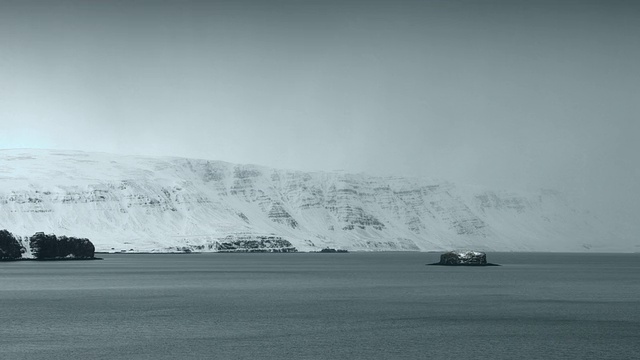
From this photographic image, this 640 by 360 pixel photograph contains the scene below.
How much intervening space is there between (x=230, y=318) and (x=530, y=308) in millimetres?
34027

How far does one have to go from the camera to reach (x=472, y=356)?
6431 centimetres

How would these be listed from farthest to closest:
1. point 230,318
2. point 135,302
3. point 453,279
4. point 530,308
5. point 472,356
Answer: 1. point 453,279
2. point 135,302
3. point 530,308
4. point 230,318
5. point 472,356

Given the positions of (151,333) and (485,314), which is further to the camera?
(485,314)

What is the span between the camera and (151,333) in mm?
76250

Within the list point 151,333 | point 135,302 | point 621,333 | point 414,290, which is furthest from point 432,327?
point 414,290

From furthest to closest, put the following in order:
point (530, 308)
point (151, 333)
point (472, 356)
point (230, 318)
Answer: point (530, 308) < point (230, 318) < point (151, 333) < point (472, 356)

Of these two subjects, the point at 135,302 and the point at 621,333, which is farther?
the point at 135,302

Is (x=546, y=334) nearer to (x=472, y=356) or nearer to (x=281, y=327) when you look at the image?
(x=472, y=356)

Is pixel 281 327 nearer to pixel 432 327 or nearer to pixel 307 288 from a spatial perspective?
pixel 432 327

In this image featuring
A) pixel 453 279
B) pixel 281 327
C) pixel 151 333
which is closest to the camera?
pixel 151 333

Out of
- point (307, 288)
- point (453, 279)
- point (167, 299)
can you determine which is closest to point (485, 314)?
point (167, 299)

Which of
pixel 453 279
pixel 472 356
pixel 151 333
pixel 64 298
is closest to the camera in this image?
pixel 472 356

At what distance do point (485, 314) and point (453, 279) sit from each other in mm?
78147

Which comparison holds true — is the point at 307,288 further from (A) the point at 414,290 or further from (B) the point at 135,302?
(B) the point at 135,302
